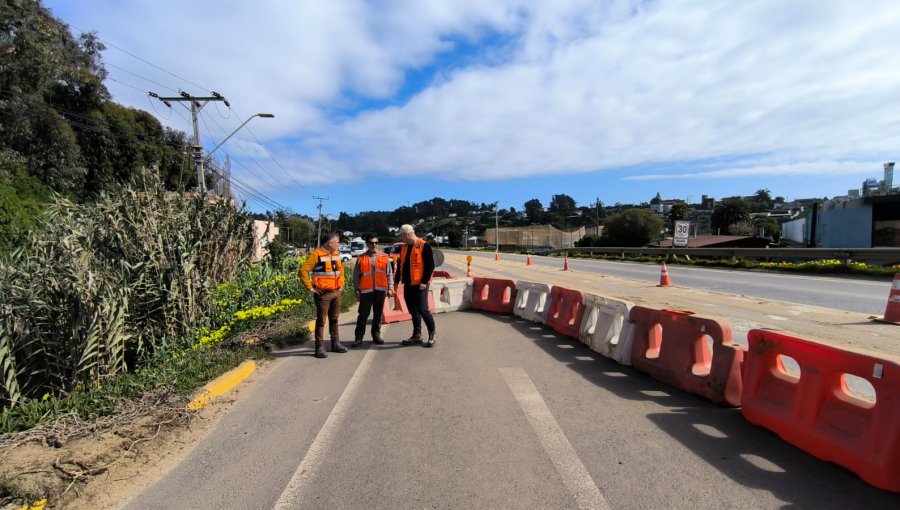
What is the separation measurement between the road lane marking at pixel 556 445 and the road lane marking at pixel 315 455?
1.73 metres

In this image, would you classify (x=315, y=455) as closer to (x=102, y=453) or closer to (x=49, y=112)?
(x=102, y=453)

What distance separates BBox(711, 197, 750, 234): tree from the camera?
8719 cm

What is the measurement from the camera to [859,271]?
17.5 metres

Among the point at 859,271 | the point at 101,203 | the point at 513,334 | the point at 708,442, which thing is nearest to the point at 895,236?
the point at 859,271

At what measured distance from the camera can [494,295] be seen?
11219mm

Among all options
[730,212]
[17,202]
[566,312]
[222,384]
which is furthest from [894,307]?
[730,212]

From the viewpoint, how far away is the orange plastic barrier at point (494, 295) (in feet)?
35.3

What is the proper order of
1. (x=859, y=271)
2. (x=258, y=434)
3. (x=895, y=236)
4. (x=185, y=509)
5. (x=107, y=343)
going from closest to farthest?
(x=185, y=509) < (x=258, y=434) < (x=107, y=343) < (x=859, y=271) < (x=895, y=236)

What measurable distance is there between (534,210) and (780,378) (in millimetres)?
176496

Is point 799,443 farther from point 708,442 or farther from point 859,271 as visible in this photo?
point 859,271

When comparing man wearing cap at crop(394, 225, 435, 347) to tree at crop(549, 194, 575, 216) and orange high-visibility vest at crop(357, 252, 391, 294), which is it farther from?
tree at crop(549, 194, 575, 216)

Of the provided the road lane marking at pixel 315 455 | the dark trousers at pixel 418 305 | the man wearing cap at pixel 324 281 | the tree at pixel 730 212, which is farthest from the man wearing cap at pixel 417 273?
the tree at pixel 730 212

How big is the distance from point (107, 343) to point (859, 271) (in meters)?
21.4

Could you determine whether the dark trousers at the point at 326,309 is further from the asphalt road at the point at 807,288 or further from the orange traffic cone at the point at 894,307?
the asphalt road at the point at 807,288
